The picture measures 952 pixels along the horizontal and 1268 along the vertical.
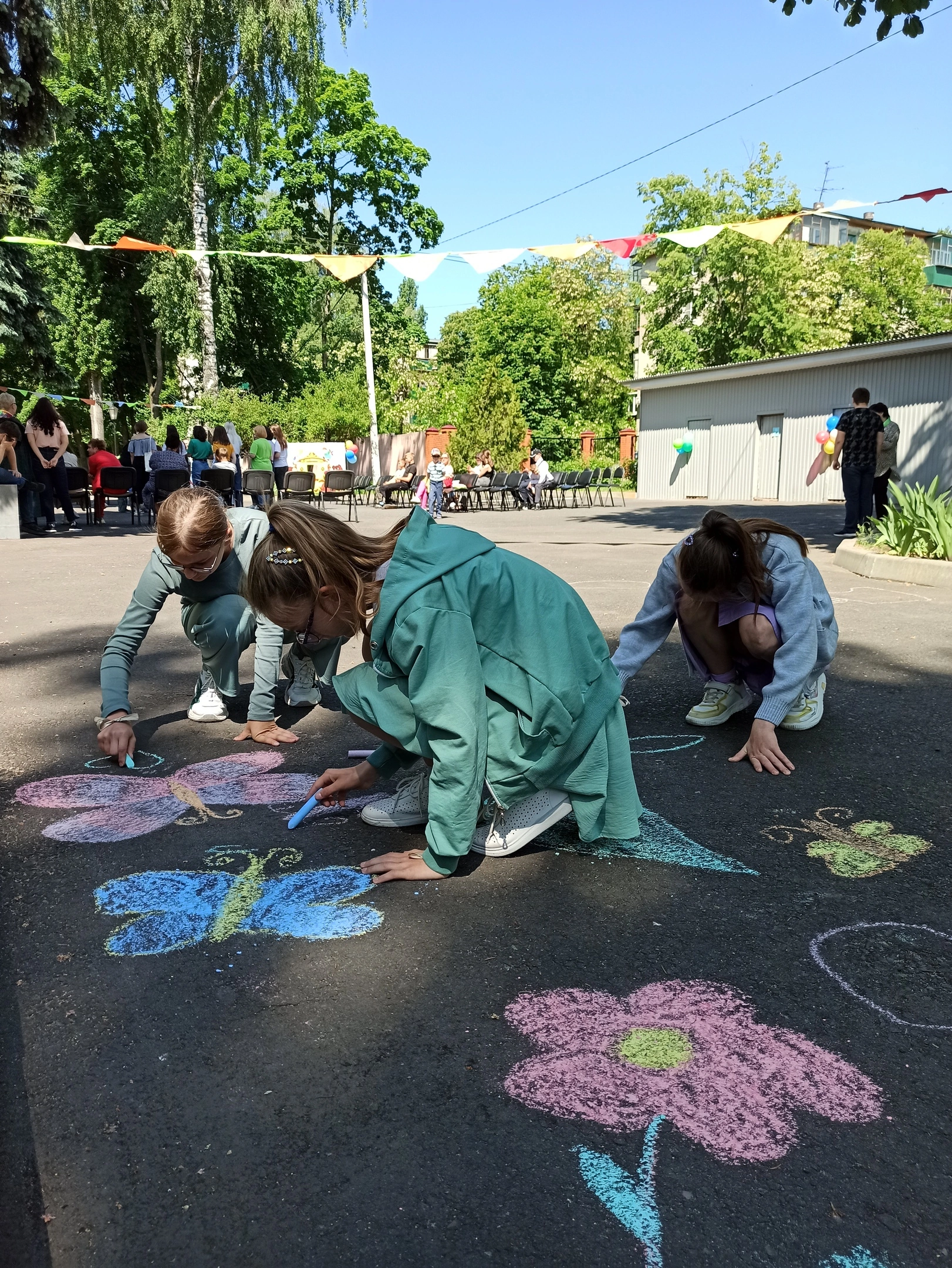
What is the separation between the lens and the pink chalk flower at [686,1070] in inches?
61.5

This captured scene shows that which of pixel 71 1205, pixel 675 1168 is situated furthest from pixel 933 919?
pixel 71 1205

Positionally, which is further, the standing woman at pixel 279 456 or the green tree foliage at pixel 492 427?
the green tree foliage at pixel 492 427

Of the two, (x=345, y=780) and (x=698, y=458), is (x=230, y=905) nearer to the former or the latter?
(x=345, y=780)

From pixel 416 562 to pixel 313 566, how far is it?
0.24m

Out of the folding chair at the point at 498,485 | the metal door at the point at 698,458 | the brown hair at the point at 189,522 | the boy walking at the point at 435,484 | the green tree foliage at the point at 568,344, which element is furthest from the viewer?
the green tree foliage at the point at 568,344

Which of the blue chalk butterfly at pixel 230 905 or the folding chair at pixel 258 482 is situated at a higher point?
the folding chair at pixel 258 482

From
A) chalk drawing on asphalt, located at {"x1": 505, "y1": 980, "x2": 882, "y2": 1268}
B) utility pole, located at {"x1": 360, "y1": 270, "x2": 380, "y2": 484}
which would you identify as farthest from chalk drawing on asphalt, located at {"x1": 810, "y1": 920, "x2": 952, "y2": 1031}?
utility pole, located at {"x1": 360, "y1": 270, "x2": 380, "y2": 484}

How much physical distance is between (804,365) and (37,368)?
66.2 feet

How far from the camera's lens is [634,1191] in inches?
55.7

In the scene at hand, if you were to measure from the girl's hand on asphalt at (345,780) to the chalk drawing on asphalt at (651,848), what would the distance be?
0.49 m

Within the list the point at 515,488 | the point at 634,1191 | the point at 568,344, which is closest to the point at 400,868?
the point at 634,1191

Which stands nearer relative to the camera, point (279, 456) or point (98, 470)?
point (98, 470)

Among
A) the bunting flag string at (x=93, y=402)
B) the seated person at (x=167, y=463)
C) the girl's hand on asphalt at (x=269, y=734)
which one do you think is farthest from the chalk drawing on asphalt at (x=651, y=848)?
the bunting flag string at (x=93, y=402)

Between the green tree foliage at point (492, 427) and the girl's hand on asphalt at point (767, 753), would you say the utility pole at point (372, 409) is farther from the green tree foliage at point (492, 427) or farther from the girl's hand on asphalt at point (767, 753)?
the girl's hand on asphalt at point (767, 753)
